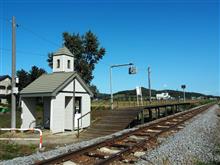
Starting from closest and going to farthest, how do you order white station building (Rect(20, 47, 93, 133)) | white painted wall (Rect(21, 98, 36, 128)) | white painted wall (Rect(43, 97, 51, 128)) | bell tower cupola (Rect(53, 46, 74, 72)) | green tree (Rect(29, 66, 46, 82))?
1. white station building (Rect(20, 47, 93, 133))
2. white painted wall (Rect(43, 97, 51, 128))
3. white painted wall (Rect(21, 98, 36, 128))
4. bell tower cupola (Rect(53, 46, 74, 72))
5. green tree (Rect(29, 66, 46, 82))

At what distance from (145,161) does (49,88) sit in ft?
41.9

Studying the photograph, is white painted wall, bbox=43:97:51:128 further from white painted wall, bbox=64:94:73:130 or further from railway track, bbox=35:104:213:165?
railway track, bbox=35:104:213:165

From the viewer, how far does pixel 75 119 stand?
71.6 feet

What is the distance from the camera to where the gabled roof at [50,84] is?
20042 mm

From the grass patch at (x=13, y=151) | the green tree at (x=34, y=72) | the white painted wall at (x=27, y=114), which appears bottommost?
the grass patch at (x=13, y=151)

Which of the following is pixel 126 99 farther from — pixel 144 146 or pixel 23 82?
pixel 23 82

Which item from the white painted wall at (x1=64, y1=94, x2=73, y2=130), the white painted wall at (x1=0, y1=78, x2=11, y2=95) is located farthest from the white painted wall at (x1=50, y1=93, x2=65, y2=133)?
the white painted wall at (x1=0, y1=78, x2=11, y2=95)

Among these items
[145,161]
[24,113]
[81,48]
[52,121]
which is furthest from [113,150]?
[81,48]

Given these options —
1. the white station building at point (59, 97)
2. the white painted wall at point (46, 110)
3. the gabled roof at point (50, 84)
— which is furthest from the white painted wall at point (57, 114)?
the white painted wall at point (46, 110)

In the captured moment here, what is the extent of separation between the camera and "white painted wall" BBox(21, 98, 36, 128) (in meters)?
22.0

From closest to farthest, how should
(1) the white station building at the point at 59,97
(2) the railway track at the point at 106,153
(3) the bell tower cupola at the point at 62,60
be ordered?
(2) the railway track at the point at 106,153, (1) the white station building at the point at 59,97, (3) the bell tower cupola at the point at 62,60

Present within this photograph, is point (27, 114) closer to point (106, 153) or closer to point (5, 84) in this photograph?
point (106, 153)

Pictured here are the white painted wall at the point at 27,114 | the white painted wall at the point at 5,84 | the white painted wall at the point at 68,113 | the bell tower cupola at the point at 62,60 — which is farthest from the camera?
the white painted wall at the point at 5,84

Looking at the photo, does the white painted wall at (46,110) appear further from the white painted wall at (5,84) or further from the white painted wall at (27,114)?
the white painted wall at (5,84)
